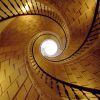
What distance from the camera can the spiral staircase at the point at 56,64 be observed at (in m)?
3.11

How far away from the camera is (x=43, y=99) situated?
3023 millimetres

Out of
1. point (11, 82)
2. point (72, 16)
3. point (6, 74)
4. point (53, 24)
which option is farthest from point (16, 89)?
point (53, 24)

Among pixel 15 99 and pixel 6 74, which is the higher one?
pixel 6 74

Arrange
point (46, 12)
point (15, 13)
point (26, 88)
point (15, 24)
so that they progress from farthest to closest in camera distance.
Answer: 1. point (46, 12)
2. point (15, 24)
3. point (15, 13)
4. point (26, 88)

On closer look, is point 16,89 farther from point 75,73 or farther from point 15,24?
point 75,73

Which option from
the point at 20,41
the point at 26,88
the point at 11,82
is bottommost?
the point at 26,88

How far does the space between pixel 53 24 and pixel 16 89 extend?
13.8ft

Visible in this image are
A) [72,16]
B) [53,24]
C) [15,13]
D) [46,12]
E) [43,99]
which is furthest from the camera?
[53,24]

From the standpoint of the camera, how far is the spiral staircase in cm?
311

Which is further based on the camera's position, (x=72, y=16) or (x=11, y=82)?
(x=72, y=16)

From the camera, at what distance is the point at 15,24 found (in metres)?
4.36

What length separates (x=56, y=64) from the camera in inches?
262

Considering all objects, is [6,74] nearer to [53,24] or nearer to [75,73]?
[75,73]

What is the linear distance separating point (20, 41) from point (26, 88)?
2310mm
